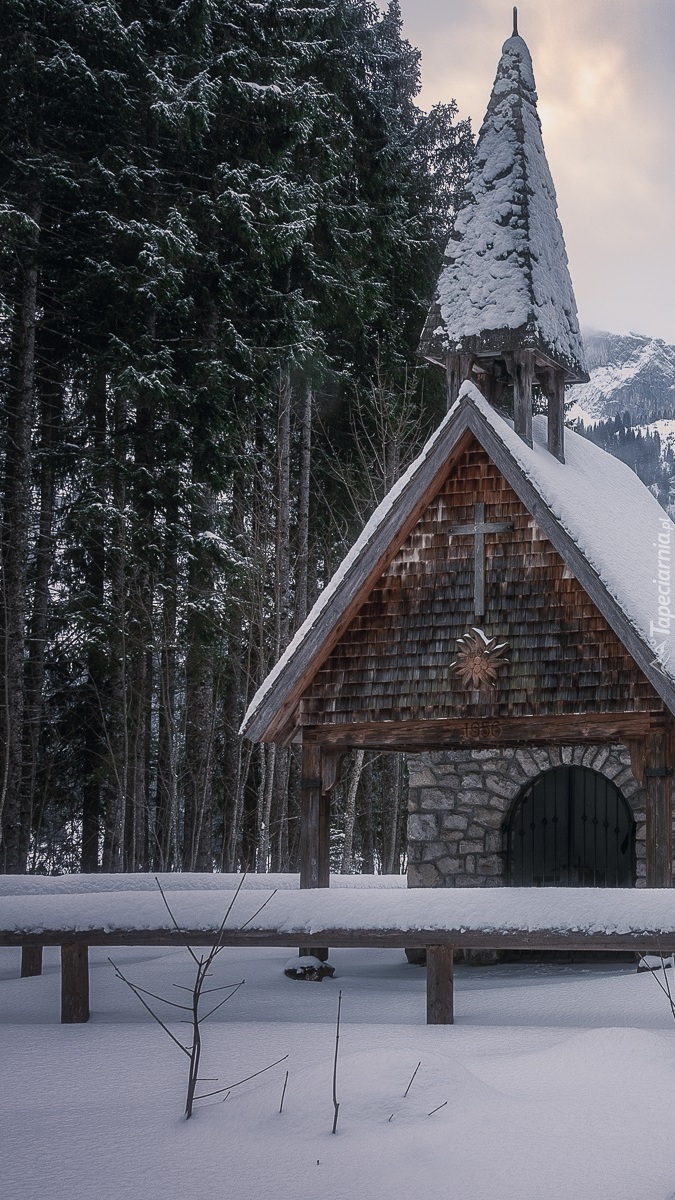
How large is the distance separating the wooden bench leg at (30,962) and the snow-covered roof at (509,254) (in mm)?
7225

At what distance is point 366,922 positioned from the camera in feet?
26.8

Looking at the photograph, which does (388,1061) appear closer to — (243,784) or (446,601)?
(446,601)

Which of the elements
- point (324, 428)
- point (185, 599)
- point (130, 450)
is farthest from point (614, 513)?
point (324, 428)

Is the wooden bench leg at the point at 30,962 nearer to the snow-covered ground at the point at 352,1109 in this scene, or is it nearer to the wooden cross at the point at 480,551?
the snow-covered ground at the point at 352,1109

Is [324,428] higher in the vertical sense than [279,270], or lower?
lower

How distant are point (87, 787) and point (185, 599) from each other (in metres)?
4.35

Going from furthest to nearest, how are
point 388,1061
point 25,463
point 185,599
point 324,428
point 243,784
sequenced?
point 324,428 → point 243,784 → point 185,599 → point 25,463 → point 388,1061

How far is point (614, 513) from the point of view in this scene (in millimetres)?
13922

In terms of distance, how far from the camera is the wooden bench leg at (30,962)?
10.7 meters

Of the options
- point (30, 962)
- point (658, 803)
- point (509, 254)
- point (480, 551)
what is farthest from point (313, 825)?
point (509, 254)

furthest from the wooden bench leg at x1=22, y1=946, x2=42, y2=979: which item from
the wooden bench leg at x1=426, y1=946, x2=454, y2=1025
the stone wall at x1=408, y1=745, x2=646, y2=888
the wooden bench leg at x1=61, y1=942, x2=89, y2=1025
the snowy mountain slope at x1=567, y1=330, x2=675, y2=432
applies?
the snowy mountain slope at x1=567, y1=330, x2=675, y2=432

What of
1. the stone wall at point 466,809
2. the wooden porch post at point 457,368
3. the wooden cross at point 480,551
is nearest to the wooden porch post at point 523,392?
the wooden porch post at point 457,368

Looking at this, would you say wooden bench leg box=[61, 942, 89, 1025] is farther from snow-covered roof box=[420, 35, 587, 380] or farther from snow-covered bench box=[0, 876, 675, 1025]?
snow-covered roof box=[420, 35, 587, 380]

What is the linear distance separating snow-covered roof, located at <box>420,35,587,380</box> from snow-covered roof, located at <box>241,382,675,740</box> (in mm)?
1670
